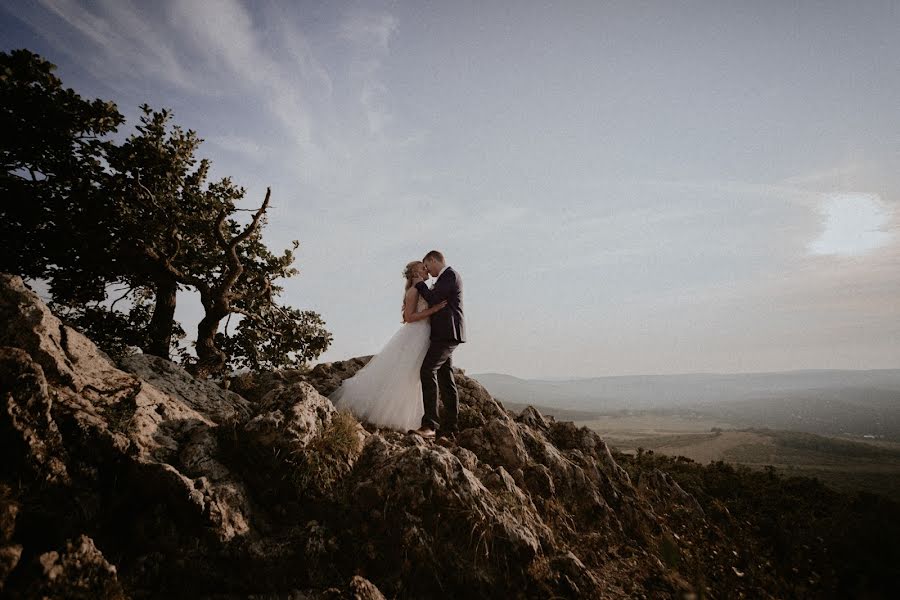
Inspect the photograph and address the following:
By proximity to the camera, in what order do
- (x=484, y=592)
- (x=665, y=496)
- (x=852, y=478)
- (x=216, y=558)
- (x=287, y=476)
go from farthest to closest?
1. (x=852, y=478)
2. (x=665, y=496)
3. (x=287, y=476)
4. (x=484, y=592)
5. (x=216, y=558)

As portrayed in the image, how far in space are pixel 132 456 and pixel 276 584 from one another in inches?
104

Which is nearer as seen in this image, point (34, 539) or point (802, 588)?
point (34, 539)

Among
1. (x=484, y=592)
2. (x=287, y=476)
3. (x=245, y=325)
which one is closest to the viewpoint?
(x=484, y=592)

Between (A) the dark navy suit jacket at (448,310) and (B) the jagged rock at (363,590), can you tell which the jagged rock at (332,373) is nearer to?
(A) the dark navy suit jacket at (448,310)

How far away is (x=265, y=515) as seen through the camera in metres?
5.29

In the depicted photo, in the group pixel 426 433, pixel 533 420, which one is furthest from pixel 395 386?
pixel 533 420

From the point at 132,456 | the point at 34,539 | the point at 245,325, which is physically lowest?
the point at 34,539

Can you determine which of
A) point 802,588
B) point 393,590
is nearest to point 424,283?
point 393,590

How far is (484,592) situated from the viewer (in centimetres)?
476

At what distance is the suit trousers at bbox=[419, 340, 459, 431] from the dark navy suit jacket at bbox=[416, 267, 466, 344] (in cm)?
21

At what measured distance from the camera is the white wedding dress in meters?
8.94

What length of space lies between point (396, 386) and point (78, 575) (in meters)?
6.04

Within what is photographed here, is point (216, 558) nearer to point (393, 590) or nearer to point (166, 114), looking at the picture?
point (393, 590)

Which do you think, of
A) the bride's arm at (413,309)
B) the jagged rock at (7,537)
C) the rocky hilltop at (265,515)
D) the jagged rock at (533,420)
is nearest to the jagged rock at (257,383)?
the rocky hilltop at (265,515)
